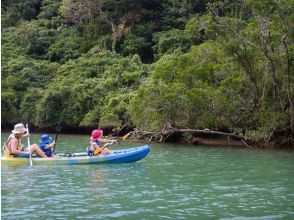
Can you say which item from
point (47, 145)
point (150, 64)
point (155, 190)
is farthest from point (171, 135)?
point (150, 64)

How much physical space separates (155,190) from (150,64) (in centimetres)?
3005

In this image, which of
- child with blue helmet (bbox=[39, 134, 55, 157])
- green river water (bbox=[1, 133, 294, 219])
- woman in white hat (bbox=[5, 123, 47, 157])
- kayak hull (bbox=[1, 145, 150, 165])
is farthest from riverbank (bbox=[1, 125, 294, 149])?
woman in white hat (bbox=[5, 123, 47, 157])

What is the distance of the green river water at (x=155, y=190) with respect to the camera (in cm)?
850

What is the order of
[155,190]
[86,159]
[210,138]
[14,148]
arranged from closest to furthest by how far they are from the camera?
[155,190] < [14,148] < [86,159] < [210,138]

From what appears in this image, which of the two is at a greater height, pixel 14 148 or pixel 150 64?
pixel 150 64

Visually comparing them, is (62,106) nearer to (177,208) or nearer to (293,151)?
(293,151)

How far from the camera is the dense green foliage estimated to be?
21203 mm

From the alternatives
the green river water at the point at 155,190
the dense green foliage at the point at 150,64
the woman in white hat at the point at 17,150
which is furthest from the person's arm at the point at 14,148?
the dense green foliage at the point at 150,64

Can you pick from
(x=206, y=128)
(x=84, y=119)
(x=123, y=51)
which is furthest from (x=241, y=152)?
(x=123, y=51)

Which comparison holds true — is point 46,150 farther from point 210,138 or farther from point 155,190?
point 210,138

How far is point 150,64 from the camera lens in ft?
132

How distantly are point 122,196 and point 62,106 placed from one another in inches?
1004

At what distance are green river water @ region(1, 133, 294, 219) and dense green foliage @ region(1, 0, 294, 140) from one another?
581 centimetres

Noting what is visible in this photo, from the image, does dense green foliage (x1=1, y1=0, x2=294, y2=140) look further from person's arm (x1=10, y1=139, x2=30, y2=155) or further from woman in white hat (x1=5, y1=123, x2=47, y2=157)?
person's arm (x1=10, y1=139, x2=30, y2=155)
